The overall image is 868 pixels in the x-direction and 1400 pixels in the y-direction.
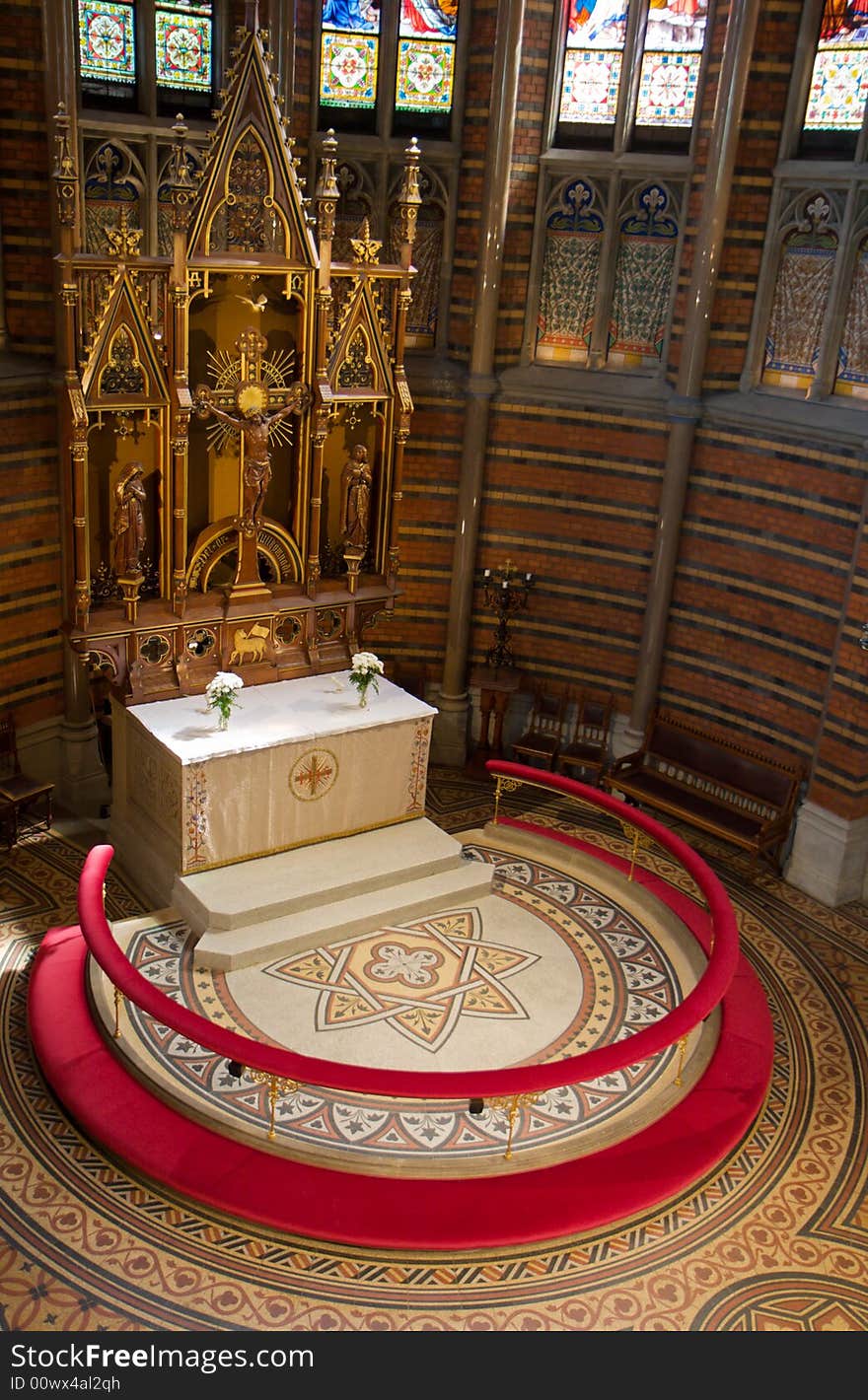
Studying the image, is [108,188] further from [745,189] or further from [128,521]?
[745,189]

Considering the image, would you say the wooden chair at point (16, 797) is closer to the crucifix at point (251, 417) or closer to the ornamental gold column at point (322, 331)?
the crucifix at point (251, 417)

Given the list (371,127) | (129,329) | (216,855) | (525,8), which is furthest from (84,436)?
(525,8)

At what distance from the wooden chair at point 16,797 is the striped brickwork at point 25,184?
3720mm

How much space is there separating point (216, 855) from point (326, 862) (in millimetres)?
980

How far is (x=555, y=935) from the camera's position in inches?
435

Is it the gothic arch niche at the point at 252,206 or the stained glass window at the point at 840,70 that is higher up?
the stained glass window at the point at 840,70

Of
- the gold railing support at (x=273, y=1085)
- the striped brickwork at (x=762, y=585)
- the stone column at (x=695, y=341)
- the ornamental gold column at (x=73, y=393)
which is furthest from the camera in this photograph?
the striped brickwork at (x=762, y=585)

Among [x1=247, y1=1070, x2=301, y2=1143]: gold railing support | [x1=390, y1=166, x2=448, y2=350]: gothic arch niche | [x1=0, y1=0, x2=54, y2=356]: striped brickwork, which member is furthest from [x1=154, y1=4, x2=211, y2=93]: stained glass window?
[x1=247, y1=1070, x2=301, y2=1143]: gold railing support

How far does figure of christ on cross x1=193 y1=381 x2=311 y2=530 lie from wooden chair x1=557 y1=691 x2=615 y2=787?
15.3 feet

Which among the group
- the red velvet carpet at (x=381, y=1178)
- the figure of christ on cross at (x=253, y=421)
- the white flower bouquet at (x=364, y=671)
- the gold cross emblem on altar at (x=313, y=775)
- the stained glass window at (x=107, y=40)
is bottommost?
the red velvet carpet at (x=381, y=1178)

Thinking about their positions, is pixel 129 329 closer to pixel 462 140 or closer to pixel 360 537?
pixel 360 537

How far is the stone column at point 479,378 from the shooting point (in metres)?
12.8

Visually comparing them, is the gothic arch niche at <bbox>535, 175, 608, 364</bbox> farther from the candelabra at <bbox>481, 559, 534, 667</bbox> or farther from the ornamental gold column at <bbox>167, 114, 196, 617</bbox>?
the ornamental gold column at <bbox>167, 114, 196, 617</bbox>

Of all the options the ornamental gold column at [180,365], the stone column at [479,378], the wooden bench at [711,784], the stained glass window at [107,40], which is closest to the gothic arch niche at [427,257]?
the stone column at [479,378]
